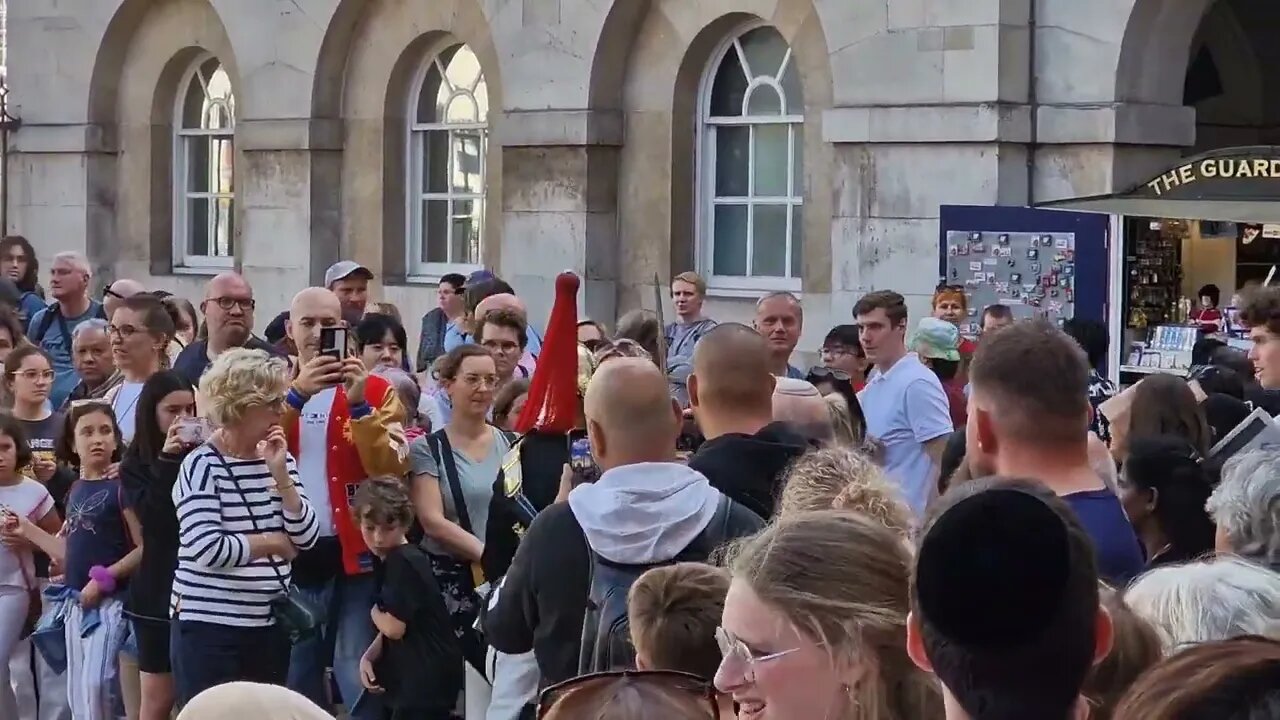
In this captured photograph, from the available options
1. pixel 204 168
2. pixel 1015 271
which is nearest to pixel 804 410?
pixel 1015 271

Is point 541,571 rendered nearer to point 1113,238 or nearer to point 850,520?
point 850,520

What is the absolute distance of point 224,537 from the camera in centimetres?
705

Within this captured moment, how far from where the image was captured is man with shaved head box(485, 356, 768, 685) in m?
5.01

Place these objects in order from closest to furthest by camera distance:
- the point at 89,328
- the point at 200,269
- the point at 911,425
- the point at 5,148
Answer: the point at 911,425, the point at 89,328, the point at 200,269, the point at 5,148

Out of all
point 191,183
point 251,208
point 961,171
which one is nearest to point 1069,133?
point 961,171

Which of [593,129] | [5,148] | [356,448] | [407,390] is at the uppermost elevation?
[5,148]

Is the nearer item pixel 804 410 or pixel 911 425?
pixel 804 410

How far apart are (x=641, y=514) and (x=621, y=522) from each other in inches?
2.1

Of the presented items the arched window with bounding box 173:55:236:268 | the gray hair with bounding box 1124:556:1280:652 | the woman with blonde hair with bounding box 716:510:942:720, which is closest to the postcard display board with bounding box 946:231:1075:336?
the gray hair with bounding box 1124:556:1280:652

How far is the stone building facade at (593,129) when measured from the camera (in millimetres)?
13375

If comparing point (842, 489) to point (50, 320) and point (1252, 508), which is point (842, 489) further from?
point (50, 320)

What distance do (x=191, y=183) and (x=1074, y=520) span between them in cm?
1824

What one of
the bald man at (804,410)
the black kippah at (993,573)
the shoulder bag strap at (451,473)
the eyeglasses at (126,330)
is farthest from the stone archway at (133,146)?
the black kippah at (993,573)

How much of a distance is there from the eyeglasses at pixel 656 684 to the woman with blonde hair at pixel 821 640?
1.02 ft
